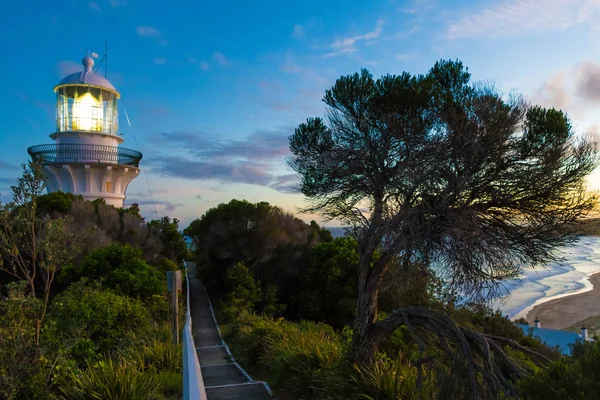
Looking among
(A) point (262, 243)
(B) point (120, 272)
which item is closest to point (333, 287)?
(A) point (262, 243)

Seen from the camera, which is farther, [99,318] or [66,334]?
Result: [99,318]

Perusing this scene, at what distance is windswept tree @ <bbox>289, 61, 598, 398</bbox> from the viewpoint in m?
6.60

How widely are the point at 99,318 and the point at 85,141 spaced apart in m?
17.0

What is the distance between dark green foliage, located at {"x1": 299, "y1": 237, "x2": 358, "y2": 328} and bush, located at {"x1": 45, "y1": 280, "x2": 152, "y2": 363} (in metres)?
11.9

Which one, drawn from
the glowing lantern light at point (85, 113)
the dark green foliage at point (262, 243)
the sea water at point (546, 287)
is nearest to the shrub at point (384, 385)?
the dark green foliage at point (262, 243)

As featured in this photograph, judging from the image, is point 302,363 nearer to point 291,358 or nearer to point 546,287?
point 291,358

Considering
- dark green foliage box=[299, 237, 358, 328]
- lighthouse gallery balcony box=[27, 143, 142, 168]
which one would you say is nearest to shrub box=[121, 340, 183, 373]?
dark green foliage box=[299, 237, 358, 328]

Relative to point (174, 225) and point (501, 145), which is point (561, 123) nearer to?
point (501, 145)

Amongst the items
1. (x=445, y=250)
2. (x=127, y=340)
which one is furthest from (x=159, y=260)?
(x=445, y=250)

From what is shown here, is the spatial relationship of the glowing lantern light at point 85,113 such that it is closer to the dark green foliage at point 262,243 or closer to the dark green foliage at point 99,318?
the dark green foliage at point 262,243

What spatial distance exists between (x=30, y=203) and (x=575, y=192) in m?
10.6

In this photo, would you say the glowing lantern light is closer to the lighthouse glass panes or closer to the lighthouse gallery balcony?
the lighthouse glass panes

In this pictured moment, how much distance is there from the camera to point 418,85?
324 inches

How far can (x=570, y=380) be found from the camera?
3275 mm
